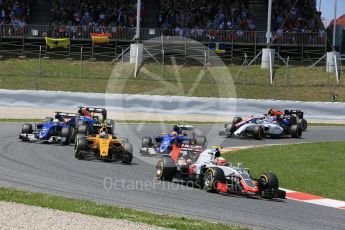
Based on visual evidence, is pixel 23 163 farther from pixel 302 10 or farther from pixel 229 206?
pixel 302 10

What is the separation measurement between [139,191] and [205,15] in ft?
95.7

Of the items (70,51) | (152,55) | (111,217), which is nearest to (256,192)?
(111,217)

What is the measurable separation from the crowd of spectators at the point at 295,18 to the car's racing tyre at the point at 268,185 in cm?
2724

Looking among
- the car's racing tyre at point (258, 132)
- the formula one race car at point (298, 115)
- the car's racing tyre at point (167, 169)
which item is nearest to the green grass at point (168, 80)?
the formula one race car at point (298, 115)

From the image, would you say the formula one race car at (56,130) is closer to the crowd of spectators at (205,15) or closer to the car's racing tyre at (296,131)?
the car's racing tyre at (296,131)

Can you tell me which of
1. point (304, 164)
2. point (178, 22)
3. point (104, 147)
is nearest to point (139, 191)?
point (104, 147)

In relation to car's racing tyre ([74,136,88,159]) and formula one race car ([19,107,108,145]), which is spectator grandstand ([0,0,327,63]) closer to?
formula one race car ([19,107,108,145])

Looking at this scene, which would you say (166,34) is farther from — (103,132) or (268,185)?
(268,185)

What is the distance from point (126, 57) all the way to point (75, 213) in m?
28.7

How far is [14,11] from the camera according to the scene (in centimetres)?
4162

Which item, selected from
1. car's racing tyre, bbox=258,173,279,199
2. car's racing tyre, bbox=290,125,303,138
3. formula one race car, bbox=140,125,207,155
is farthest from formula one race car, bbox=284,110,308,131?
car's racing tyre, bbox=258,173,279,199

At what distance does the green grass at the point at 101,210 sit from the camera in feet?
31.6

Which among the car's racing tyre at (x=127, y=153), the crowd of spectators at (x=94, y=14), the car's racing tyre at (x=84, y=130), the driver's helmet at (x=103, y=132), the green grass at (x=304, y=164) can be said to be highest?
the crowd of spectators at (x=94, y=14)

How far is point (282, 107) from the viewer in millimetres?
32312
